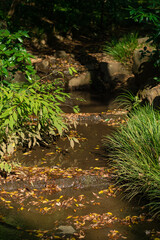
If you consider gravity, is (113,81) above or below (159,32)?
below

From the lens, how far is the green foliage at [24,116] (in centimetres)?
469

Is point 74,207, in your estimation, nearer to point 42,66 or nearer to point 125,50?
point 125,50

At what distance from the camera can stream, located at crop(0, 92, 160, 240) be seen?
384cm

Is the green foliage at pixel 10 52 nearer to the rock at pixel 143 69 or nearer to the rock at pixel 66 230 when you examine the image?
the rock at pixel 66 230

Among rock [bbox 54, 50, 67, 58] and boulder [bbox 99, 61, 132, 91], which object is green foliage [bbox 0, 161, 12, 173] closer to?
boulder [bbox 99, 61, 132, 91]

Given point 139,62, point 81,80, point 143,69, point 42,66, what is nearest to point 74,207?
point 143,69

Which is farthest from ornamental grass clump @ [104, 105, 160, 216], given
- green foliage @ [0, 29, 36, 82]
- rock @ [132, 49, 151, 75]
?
rock @ [132, 49, 151, 75]

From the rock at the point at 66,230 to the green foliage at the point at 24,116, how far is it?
135 centimetres

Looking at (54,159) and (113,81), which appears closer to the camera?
(54,159)

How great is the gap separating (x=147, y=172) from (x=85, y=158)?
4.31ft

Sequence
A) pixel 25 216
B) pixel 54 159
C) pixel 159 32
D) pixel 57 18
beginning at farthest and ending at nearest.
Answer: pixel 57 18, pixel 159 32, pixel 54 159, pixel 25 216

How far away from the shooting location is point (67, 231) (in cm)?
386

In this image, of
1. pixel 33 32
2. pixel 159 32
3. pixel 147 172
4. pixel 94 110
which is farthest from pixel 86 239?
pixel 33 32

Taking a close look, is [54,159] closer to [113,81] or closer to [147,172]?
[147,172]
